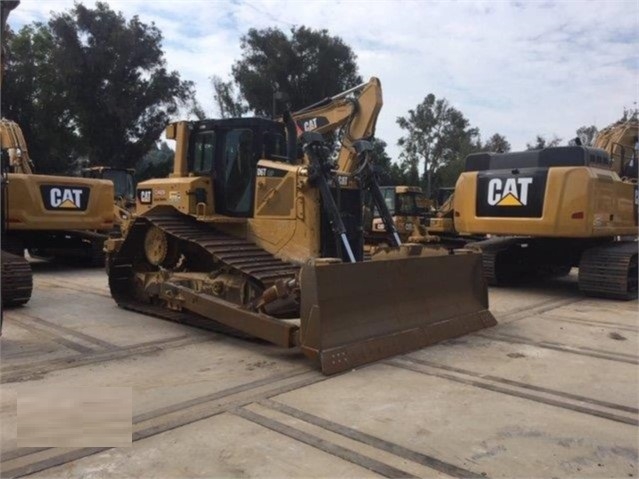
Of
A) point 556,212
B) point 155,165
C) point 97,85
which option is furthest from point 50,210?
point 155,165

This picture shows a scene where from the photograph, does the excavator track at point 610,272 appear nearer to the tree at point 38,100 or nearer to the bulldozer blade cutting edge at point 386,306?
the bulldozer blade cutting edge at point 386,306

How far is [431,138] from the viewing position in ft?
145

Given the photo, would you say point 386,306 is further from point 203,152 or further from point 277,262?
point 203,152

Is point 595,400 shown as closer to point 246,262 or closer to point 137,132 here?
point 246,262

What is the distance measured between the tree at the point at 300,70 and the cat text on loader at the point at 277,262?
88.9 ft

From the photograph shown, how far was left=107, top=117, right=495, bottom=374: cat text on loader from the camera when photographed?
532 cm

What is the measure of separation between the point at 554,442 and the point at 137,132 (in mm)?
30009

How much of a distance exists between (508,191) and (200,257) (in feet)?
17.1

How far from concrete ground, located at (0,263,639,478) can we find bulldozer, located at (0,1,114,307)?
16.4 ft

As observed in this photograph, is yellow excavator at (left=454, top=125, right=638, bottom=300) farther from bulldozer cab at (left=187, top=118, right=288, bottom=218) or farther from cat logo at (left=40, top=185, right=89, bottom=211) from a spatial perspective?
cat logo at (left=40, top=185, right=89, bottom=211)

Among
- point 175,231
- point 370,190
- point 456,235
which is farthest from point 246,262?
point 456,235

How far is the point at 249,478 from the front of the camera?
3.14 m

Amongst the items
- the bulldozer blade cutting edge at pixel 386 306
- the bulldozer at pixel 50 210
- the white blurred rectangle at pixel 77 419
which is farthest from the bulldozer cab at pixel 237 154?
the bulldozer at pixel 50 210

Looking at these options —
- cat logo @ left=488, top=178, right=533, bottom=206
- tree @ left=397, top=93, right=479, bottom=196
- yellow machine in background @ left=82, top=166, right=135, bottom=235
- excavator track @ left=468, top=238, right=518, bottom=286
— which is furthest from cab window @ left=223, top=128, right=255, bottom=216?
tree @ left=397, top=93, right=479, bottom=196
